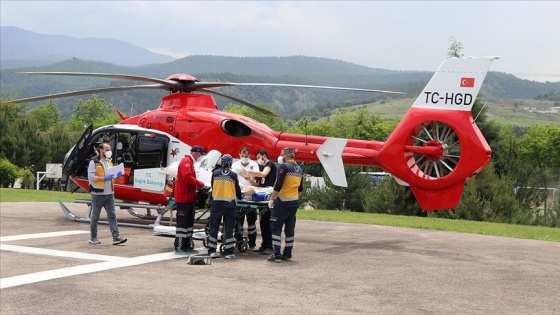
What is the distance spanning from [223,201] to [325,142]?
3.66 metres

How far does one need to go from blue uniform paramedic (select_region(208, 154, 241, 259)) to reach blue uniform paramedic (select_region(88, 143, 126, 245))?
240 centimetres

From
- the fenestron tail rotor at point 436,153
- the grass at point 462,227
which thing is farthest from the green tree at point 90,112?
the fenestron tail rotor at point 436,153

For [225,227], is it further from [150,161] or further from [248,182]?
[150,161]

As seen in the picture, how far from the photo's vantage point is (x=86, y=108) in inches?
5281

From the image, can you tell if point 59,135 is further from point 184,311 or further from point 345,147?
point 184,311

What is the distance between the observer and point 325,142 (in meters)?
13.8

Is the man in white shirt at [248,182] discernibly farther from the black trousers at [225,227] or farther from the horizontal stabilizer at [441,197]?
the horizontal stabilizer at [441,197]

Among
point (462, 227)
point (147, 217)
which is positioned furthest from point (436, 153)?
point (147, 217)

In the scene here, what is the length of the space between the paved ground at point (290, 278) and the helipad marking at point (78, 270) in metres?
0.01

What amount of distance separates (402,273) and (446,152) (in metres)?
4.39

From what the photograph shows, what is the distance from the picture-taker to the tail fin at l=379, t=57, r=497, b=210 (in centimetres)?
1338

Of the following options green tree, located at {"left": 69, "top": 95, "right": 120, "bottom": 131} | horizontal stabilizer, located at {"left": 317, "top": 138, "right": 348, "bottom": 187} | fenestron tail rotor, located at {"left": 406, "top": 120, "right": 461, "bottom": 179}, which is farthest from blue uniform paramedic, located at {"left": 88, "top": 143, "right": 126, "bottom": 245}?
green tree, located at {"left": 69, "top": 95, "right": 120, "bottom": 131}

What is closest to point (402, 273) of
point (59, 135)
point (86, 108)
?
point (59, 135)

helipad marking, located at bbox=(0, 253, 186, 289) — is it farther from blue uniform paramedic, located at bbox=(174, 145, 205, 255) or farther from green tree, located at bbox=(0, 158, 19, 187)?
green tree, located at bbox=(0, 158, 19, 187)
